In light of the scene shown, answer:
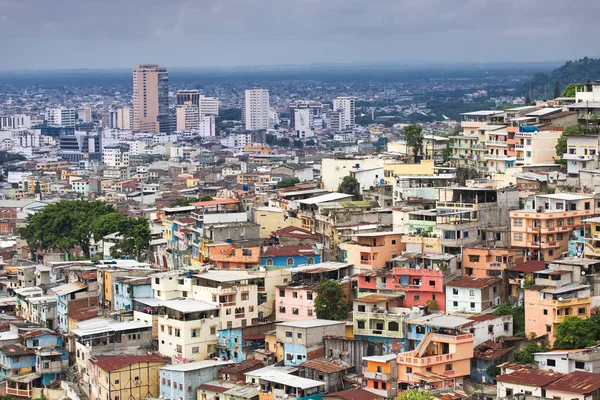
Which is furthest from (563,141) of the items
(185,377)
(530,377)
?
(185,377)

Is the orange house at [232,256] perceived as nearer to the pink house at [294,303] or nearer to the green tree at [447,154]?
the pink house at [294,303]

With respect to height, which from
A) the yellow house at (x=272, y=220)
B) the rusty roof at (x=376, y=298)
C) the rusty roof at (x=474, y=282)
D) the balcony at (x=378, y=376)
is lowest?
the balcony at (x=378, y=376)

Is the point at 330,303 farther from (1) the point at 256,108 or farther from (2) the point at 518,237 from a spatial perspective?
(1) the point at 256,108

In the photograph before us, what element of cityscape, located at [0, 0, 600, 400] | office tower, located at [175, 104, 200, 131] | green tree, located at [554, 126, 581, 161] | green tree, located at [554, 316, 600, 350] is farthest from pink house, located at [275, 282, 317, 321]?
office tower, located at [175, 104, 200, 131]

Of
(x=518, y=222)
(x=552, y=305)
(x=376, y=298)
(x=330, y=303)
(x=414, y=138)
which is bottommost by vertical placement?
(x=330, y=303)

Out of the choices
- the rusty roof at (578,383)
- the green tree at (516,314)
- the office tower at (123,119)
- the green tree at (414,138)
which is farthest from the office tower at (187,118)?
the rusty roof at (578,383)

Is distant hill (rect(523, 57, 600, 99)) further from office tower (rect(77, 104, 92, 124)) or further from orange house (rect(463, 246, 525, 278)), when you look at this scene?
orange house (rect(463, 246, 525, 278))
